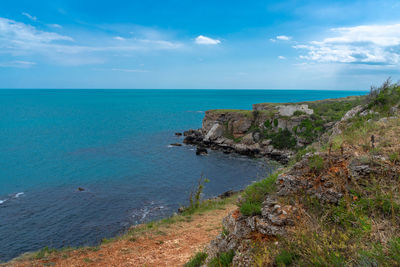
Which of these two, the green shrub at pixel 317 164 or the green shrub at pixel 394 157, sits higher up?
the green shrub at pixel 394 157

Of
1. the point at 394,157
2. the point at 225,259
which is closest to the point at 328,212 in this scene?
the point at 394,157

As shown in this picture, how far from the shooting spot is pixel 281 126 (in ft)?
164

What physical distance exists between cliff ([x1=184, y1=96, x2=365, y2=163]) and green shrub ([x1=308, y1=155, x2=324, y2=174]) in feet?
124

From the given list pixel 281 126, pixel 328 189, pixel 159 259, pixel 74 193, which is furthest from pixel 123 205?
pixel 281 126

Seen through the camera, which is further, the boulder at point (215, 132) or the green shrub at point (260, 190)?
the boulder at point (215, 132)

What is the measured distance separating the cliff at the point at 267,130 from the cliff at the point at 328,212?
Answer: 124 feet

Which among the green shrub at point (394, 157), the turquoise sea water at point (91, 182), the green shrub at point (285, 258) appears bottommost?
the turquoise sea water at point (91, 182)

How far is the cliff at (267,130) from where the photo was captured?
45875mm

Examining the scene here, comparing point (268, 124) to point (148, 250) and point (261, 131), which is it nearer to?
point (261, 131)

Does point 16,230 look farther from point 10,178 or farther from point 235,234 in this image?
point 235,234

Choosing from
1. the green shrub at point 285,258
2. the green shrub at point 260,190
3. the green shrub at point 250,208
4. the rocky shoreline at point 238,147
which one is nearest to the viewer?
the green shrub at point 285,258

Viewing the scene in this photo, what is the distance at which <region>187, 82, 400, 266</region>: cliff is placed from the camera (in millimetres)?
3906

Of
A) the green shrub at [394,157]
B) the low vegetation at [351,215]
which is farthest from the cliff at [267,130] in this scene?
the green shrub at [394,157]

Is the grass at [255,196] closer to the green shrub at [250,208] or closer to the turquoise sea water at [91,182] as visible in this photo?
the green shrub at [250,208]
